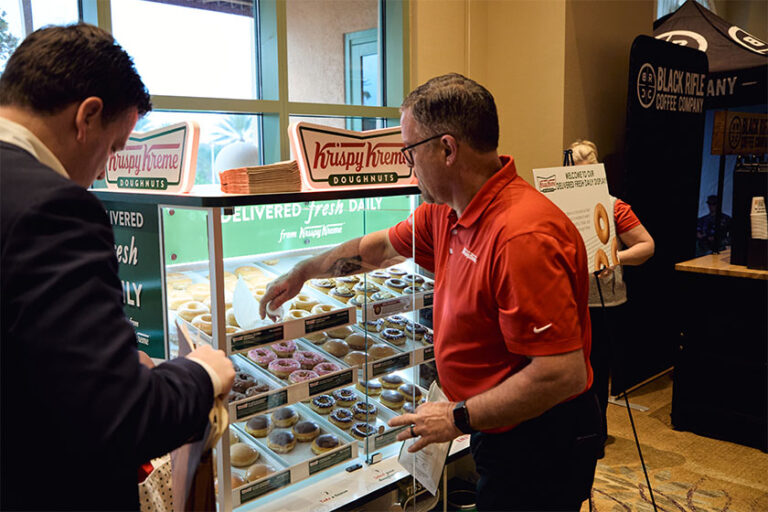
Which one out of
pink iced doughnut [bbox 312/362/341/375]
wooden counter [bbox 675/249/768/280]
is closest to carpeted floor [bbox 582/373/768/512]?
wooden counter [bbox 675/249/768/280]

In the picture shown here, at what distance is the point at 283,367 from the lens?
2.23 m

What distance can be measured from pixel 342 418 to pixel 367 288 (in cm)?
54

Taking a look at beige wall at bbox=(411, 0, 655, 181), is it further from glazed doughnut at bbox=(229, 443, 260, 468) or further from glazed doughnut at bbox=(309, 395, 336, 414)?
glazed doughnut at bbox=(229, 443, 260, 468)

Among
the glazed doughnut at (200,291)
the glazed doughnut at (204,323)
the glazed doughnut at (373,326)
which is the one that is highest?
the glazed doughnut at (200,291)

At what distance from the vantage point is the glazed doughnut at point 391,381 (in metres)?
2.74

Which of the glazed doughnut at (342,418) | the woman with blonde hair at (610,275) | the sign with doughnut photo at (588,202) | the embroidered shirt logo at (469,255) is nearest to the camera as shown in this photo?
the embroidered shirt logo at (469,255)

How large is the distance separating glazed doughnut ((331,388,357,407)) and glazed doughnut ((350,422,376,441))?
4.0 inches

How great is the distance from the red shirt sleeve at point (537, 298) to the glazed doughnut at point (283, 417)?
1107mm

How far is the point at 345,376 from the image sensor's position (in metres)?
2.33

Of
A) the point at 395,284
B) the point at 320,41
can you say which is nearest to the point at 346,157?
the point at 395,284

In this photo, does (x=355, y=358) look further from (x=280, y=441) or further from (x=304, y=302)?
(x=280, y=441)

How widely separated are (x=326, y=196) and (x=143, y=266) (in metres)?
0.71

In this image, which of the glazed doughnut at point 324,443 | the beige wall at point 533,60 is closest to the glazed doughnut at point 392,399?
the glazed doughnut at point 324,443

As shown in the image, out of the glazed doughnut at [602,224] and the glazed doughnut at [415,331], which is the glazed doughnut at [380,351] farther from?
the glazed doughnut at [602,224]
